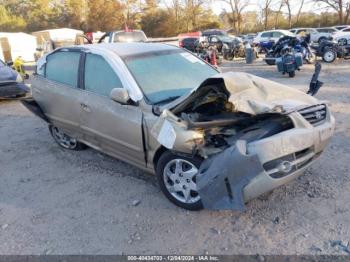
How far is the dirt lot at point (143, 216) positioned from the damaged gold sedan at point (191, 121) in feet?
1.01

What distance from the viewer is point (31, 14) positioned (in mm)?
55750

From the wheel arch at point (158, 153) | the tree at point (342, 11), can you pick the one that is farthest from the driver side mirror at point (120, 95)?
the tree at point (342, 11)

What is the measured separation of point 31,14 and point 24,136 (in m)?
56.6

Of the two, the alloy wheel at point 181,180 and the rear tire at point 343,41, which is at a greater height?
the rear tire at point 343,41

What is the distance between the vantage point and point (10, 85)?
937 cm

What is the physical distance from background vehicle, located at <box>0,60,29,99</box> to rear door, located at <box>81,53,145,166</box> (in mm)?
5911

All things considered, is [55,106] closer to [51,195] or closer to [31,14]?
[51,195]

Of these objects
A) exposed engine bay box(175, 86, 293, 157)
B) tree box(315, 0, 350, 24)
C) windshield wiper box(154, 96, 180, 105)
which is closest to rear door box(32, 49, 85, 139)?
windshield wiper box(154, 96, 180, 105)

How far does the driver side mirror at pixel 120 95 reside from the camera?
11.8 feet

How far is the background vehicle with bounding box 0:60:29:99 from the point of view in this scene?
9266 mm

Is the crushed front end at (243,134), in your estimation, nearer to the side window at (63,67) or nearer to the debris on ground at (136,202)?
the debris on ground at (136,202)

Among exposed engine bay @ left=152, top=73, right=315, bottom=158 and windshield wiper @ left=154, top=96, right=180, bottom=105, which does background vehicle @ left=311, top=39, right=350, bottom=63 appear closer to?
exposed engine bay @ left=152, top=73, right=315, bottom=158

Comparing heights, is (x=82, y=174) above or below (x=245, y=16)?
below

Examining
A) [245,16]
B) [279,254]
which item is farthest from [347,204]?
[245,16]
